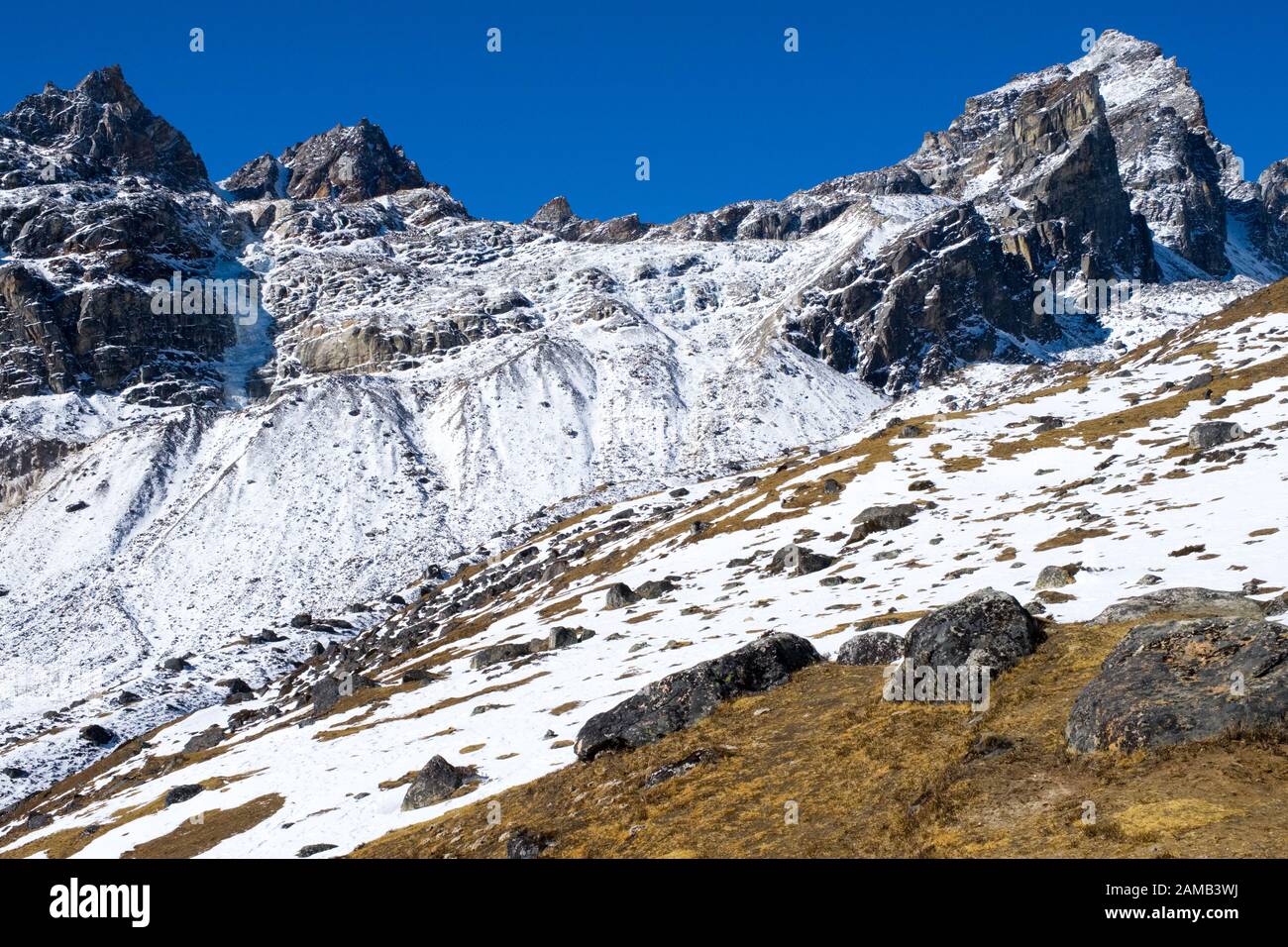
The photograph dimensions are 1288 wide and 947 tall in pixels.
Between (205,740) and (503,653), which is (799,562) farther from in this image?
(205,740)

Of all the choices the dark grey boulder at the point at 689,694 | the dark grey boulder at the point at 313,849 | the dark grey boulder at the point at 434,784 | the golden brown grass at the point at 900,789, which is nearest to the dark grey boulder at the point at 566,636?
the dark grey boulder at the point at 434,784

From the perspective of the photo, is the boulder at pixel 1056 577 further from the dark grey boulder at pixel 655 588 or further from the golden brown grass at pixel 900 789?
the dark grey boulder at pixel 655 588

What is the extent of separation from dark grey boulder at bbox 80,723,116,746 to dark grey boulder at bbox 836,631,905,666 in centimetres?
7679

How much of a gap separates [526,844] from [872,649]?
13364 millimetres

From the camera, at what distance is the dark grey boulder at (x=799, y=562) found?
177ft

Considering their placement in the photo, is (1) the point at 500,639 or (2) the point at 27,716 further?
(2) the point at 27,716

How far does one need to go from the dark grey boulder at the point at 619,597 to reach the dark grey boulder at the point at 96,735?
50718 mm

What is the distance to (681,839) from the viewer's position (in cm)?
1895

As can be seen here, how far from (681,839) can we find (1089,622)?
45.8ft

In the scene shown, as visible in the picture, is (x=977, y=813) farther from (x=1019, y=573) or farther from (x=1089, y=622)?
(x=1019, y=573)

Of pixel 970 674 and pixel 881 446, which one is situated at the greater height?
pixel 881 446

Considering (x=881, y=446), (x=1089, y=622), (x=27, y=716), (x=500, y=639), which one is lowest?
(x=27, y=716)
